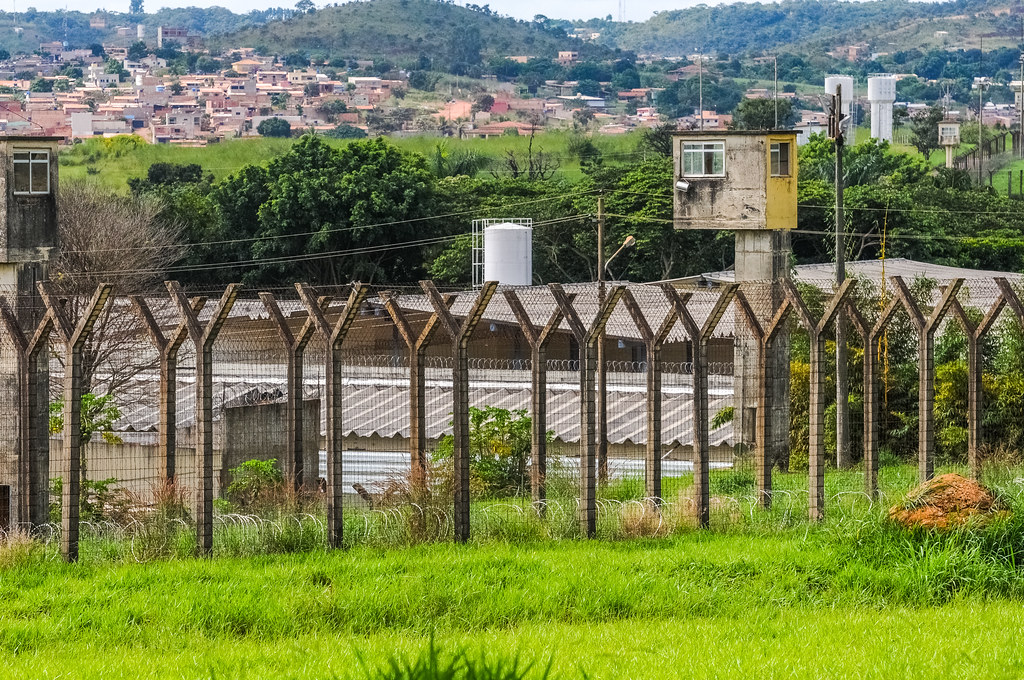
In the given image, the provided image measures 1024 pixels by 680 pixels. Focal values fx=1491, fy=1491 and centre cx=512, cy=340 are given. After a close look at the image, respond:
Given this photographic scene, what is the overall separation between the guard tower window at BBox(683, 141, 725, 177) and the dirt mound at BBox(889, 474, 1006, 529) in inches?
583

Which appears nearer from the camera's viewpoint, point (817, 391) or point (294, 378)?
point (294, 378)

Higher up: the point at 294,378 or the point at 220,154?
the point at 220,154

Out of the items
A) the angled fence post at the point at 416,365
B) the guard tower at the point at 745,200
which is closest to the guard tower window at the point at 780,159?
the guard tower at the point at 745,200

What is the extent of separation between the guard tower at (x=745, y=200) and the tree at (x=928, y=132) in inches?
2981

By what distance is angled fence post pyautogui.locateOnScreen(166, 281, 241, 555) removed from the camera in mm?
12836

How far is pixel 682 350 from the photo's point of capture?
117 ft

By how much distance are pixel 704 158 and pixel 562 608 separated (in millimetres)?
17109

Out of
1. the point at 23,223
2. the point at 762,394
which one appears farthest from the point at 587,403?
the point at 23,223

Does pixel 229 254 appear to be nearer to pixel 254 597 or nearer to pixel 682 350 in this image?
pixel 682 350

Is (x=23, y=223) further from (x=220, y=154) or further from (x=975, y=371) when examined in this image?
(x=220, y=154)

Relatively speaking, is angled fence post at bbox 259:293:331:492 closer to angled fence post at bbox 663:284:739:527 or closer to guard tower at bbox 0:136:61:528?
angled fence post at bbox 663:284:739:527

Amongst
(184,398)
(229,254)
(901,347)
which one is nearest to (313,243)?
(229,254)

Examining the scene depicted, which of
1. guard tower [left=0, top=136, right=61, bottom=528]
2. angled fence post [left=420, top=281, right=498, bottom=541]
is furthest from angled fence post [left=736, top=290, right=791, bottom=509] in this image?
guard tower [left=0, top=136, right=61, bottom=528]

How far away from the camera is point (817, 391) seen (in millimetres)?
15039
